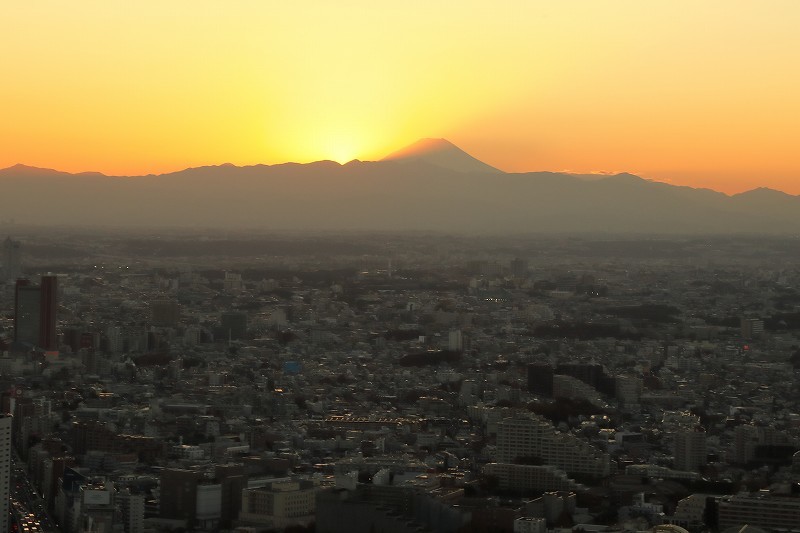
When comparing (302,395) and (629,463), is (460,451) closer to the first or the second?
(629,463)

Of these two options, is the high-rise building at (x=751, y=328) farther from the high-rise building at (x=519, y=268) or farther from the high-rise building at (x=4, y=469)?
the high-rise building at (x=4, y=469)

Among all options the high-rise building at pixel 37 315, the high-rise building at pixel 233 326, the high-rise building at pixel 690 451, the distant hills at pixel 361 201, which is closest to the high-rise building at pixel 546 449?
the high-rise building at pixel 690 451

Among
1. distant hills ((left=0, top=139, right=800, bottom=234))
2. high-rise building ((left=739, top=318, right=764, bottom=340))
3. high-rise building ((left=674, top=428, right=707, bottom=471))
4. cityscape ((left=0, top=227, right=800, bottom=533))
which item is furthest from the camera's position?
distant hills ((left=0, top=139, right=800, bottom=234))

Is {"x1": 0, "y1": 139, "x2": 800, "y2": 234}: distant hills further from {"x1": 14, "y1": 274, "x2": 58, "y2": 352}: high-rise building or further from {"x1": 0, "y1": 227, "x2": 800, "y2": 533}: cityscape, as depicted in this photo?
{"x1": 14, "y1": 274, "x2": 58, "y2": 352}: high-rise building

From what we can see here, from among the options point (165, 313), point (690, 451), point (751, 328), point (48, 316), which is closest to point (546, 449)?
point (690, 451)

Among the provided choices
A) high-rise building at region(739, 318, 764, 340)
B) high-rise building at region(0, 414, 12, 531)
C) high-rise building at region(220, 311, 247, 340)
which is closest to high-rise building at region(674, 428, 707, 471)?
high-rise building at region(0, 414, 12, 531)

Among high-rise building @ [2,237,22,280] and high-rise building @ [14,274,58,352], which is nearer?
high-rise building @ [14,274,58,352]
